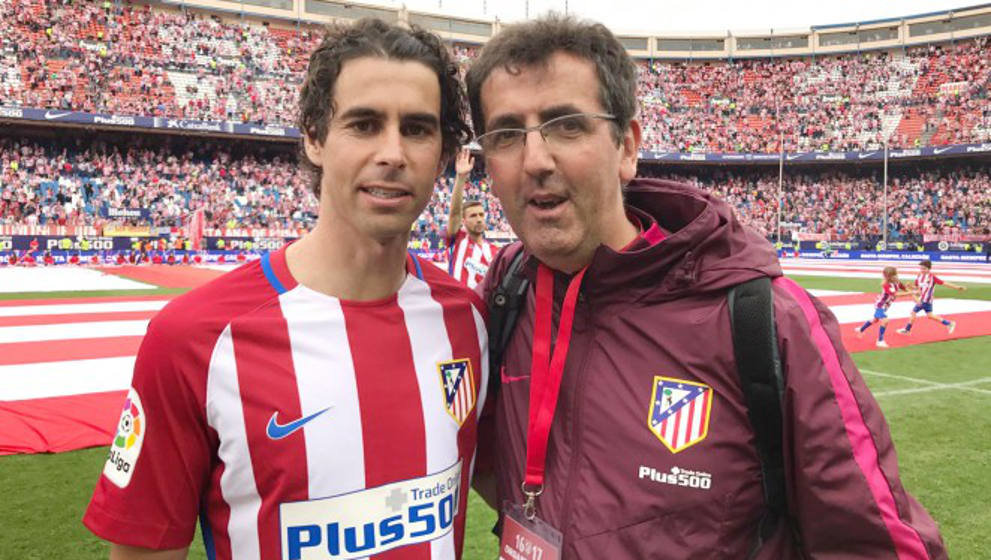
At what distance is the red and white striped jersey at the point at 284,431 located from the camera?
5.82 ft

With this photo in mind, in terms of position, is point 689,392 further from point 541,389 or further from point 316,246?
point 316,246

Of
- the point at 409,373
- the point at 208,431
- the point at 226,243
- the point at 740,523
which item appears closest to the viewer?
the point at 740,523

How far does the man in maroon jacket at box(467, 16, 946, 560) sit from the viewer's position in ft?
5.19

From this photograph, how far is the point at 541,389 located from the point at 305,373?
2.22 feet

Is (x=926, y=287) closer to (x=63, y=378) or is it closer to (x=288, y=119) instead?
(x=63, y=378)

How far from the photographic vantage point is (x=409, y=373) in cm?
207

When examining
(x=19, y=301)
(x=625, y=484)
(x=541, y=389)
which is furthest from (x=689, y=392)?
(x=19, y=301)

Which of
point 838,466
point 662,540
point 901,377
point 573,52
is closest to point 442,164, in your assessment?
point 573,52

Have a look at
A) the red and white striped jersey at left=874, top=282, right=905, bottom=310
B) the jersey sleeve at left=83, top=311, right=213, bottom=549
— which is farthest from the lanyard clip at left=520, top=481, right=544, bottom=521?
the red and white striped jersey at left=874, top=282, right=905, bottom=310

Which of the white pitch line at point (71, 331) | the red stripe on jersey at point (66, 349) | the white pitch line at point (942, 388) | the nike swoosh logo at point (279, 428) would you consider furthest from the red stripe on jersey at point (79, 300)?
the nike swoosh logo at point (279, 428)

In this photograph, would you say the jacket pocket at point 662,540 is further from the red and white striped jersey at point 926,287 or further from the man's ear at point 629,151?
the red and white striped jersey at point 926,287

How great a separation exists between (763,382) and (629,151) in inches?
32.8

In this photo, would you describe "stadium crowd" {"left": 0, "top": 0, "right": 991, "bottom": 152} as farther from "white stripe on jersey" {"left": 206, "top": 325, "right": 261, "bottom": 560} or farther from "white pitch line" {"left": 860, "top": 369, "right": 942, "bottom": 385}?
"white stripe on jersey" {"left": 206, "top": 325, "right": 261, "bottom": 560}

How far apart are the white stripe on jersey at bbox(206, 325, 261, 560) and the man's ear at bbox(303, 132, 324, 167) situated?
65 centimetres
